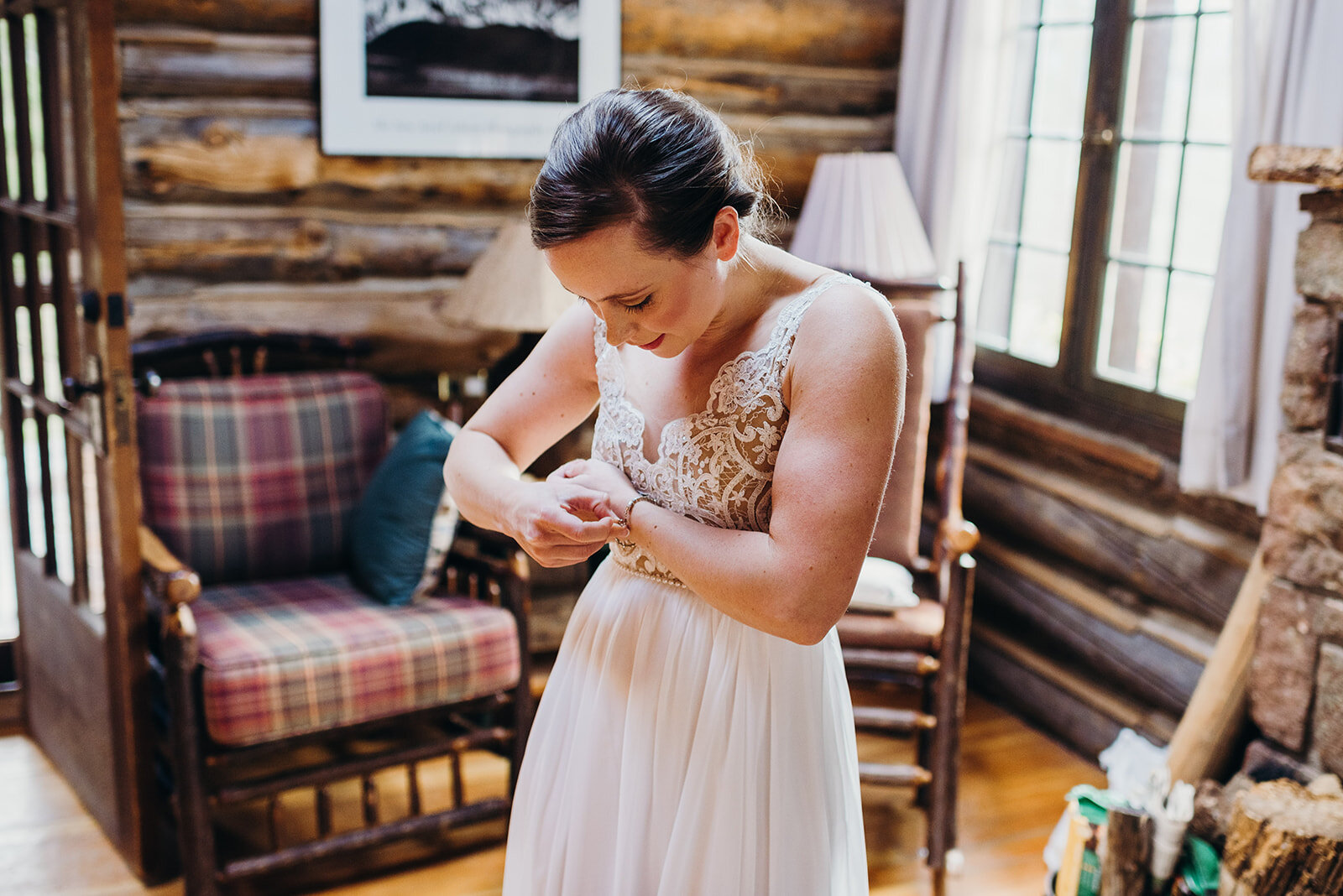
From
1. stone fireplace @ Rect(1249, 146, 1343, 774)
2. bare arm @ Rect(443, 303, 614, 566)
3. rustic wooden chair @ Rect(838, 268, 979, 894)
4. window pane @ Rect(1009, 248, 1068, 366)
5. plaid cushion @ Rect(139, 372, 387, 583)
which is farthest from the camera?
window pane @ Rect(1009, 248, 1068, 366)

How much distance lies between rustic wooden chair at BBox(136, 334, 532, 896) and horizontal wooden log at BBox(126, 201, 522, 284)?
227 millimetres

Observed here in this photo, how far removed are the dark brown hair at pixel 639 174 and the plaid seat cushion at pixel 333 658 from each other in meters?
1.62

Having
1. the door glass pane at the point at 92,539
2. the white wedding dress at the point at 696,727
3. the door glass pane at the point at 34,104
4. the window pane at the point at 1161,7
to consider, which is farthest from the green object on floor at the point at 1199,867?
the door glass pane at the point at 34,104

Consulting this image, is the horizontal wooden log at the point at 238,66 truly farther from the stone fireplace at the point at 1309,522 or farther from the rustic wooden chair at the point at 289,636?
the stone fireplace at the point at 1309,522

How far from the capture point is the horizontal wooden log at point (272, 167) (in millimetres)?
3154

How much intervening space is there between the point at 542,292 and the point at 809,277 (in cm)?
167

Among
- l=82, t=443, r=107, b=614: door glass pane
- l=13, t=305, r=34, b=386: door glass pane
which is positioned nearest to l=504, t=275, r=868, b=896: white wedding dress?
l=82, t=443, r=107, b=614: door glass pane

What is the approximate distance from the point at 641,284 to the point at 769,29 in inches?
112

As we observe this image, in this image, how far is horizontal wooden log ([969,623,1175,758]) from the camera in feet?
11.0

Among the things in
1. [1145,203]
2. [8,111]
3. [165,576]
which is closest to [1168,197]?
[1145,203]

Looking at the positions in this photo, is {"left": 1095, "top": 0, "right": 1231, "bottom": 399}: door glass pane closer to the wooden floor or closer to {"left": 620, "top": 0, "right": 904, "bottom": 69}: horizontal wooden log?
{"left": 620, "top": 0, "right": 904, "bottom": 69}: horizontal wooden log

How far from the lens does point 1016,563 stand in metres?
3.71

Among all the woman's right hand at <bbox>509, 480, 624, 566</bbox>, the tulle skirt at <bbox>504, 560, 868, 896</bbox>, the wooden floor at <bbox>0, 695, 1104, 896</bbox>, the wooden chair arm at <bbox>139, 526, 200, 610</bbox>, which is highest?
the woman's right hand at <bbox>509, 480, 624, 566</bbox>

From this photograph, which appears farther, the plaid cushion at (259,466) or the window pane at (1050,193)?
the window pane at (1050,193)
